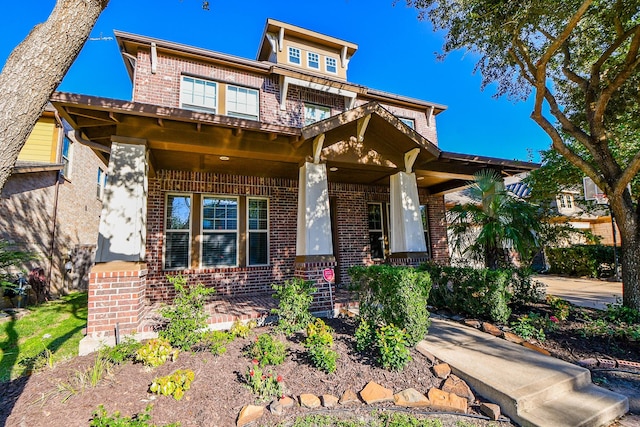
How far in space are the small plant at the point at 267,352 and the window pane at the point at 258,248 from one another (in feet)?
14.0

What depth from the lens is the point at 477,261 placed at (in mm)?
6652

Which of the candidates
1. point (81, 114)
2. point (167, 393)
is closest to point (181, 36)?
point (81, 114)

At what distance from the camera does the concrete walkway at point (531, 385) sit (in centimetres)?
287

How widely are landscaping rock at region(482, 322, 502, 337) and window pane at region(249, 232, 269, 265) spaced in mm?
5248

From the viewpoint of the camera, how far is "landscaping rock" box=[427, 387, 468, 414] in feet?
10.00

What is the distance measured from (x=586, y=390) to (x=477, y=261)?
348 centimetres

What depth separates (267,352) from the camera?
3.72 metres

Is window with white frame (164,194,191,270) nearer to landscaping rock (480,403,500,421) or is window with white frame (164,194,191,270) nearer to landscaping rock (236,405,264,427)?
landscaping rock (236,405,264,427)

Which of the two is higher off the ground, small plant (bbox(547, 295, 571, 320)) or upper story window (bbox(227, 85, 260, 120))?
upper story window (bbox(227, 85, 260, 120))

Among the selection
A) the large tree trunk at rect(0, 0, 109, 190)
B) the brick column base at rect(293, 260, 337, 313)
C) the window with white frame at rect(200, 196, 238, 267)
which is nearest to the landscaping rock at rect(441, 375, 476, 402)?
the brick column base at rect(293, 260, 337, 313)

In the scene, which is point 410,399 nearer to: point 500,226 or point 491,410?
point 491,410

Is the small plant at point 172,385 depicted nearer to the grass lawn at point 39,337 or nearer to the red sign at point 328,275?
the grass lawn at point 39,337

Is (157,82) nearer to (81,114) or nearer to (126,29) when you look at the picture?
(126,29)

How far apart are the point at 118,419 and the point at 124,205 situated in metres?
3.26
